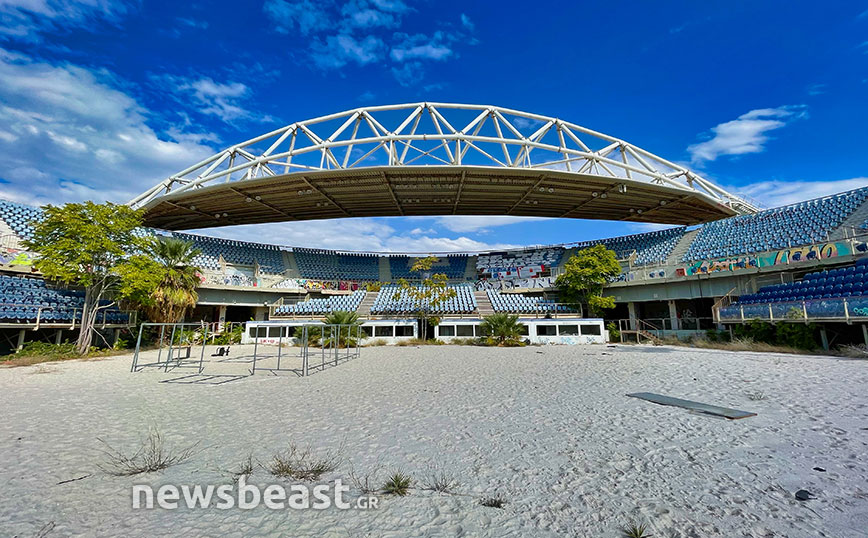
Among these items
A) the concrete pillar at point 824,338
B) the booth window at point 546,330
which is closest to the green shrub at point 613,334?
the booth window at point 546,330

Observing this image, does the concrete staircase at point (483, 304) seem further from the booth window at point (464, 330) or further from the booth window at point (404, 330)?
the booth window at point (404, 330)

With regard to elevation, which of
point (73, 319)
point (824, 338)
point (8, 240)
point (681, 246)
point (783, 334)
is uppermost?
point (681, 246)

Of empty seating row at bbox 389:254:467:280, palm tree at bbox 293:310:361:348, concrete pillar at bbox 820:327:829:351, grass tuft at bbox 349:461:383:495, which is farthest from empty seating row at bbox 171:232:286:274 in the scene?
concrete pillar at bbox 820:327:829:351

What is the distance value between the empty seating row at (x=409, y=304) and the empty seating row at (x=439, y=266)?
10974 mm

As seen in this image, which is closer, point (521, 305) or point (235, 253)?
point (521, 305)

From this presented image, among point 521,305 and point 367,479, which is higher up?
point 521,305

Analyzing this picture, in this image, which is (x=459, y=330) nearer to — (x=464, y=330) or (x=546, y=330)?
(x=464, y=330)

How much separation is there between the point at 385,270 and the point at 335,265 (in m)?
6.35

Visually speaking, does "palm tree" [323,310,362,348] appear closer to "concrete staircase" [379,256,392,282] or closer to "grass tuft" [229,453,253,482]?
"grass tuft" [229,453,253,482]

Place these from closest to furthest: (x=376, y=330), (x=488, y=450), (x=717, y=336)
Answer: (x=488, y=450) → (x=717, y=336) → (x=376, y=330)

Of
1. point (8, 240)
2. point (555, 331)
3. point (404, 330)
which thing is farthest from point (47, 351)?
point (555, 331)

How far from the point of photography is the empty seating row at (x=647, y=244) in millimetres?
36250

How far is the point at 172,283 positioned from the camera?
2225cm

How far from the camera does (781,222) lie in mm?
28797
